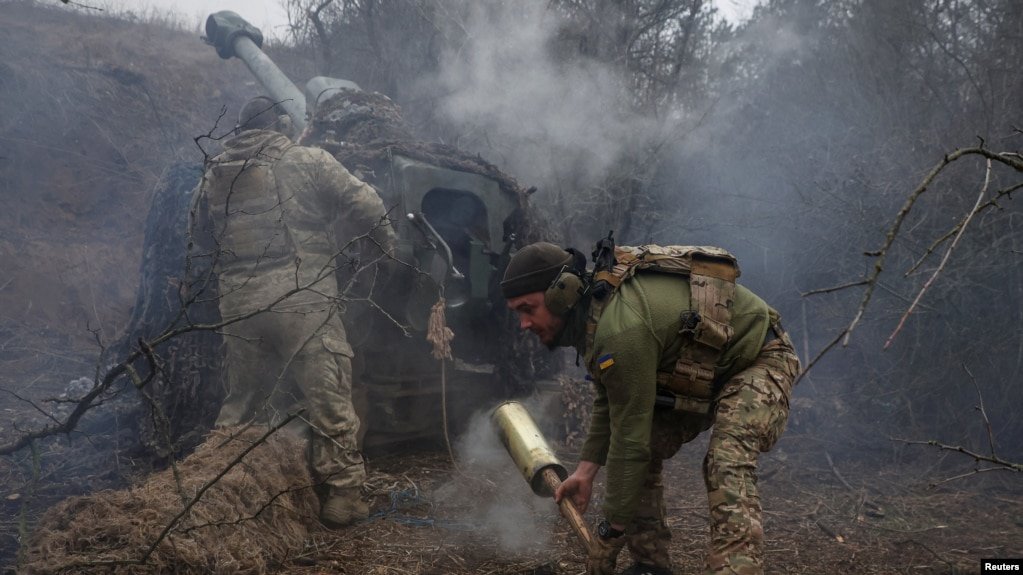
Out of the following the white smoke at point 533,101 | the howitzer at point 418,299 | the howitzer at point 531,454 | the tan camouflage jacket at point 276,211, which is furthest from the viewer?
the white smoke at point 533,101

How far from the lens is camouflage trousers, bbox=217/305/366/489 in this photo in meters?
4.00

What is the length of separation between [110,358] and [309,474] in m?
3.82

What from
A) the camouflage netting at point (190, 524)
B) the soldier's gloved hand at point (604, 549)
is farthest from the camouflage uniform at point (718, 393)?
the camouflage netting at point (190, 524)

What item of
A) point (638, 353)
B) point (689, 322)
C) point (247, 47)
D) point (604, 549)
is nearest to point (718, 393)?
point (689, 322)

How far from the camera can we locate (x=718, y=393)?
2.77 meters

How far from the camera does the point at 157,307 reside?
5.73m

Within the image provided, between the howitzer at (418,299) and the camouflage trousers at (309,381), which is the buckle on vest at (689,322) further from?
the howitzer at (418,299)

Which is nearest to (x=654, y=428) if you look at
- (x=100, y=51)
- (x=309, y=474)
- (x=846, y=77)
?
(x=309, y=474)

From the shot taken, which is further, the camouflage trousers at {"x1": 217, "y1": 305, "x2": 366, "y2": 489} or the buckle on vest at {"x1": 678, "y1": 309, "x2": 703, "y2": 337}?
the camouflage trousers at {"x1": 217, "y1": 305, "x2": 366, "y2": 489}

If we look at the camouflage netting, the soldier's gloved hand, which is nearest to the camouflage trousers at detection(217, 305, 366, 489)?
the camouflage netting

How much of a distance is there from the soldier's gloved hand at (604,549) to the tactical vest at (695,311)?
2.27 feet

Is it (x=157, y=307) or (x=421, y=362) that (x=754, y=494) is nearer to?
(x=421, y=362)

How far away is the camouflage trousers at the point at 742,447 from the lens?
93.7 inches

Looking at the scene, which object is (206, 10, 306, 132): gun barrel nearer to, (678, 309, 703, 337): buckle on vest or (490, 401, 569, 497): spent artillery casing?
(490, 401, 569, 497): spent artillery casing
